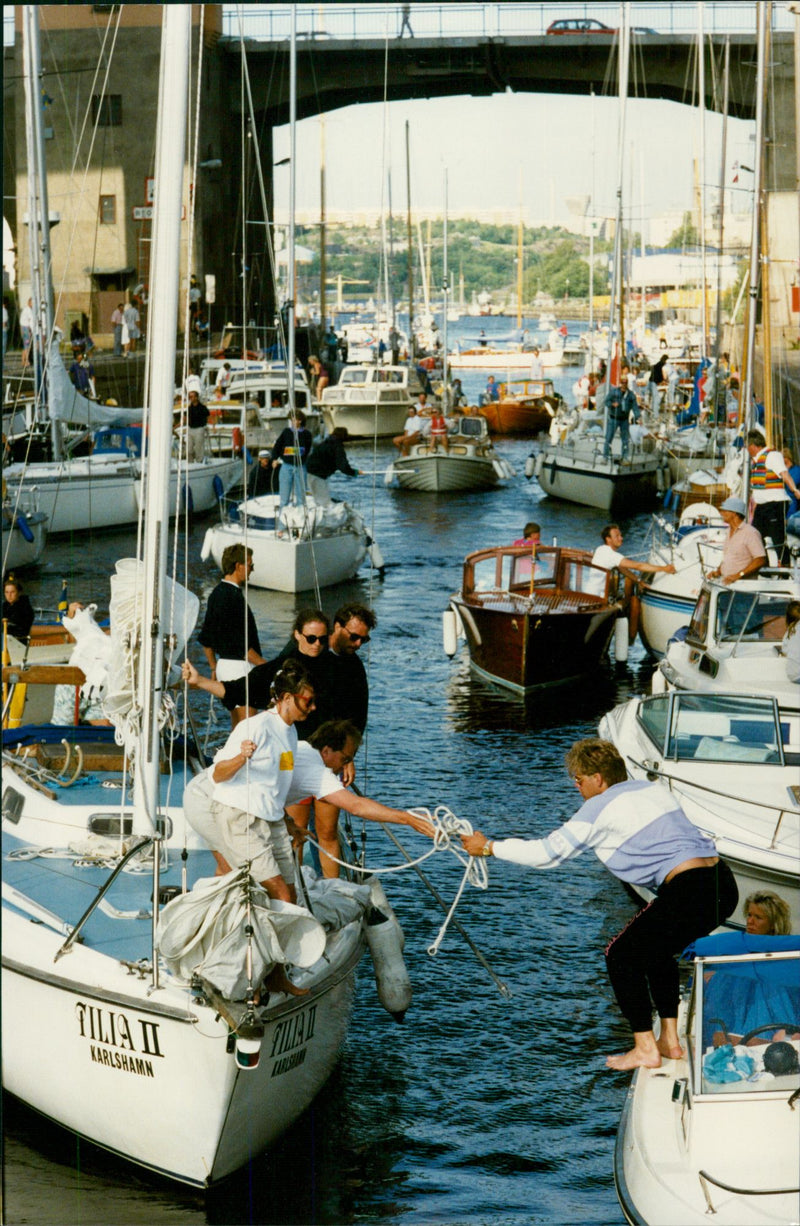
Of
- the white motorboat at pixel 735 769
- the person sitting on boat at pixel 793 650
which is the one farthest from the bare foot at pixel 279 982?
the person sitting on boat at pixel 793 650

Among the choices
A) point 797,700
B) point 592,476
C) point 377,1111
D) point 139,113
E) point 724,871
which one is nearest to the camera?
point 724,871

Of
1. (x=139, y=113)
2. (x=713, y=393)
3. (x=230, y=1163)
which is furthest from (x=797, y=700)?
(x=139, y=113)

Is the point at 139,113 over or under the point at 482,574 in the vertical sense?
over

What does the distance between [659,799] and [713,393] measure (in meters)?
31.6

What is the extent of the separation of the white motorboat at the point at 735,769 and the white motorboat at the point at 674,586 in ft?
20.2

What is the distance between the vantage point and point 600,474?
31797 mm

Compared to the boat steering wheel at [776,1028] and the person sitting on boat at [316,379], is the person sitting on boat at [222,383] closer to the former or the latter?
the person sitting on boat at [316,379]

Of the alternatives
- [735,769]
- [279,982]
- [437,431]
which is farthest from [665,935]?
[437,431]

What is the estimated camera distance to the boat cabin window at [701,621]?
42.7 feet

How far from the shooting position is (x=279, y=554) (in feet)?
74.5

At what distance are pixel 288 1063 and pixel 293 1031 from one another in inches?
6.7

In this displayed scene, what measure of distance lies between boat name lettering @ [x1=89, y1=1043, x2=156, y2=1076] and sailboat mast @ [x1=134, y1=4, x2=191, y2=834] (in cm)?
95

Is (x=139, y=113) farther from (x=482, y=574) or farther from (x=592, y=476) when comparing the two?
(x=482, y=574)

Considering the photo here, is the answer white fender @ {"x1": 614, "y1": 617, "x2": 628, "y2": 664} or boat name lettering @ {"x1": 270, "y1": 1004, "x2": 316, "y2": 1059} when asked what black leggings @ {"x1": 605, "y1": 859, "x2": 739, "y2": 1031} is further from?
white fender @ {"x1": 614, "y1": 617, "x2": 628, "y2": 664}
